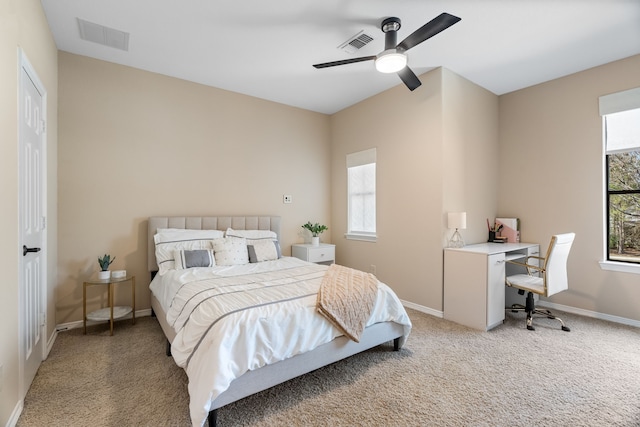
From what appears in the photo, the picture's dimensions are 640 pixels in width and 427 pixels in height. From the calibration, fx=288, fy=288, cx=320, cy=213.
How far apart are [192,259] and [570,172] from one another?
4547 mm

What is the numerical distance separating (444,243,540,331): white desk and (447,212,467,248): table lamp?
0.20m

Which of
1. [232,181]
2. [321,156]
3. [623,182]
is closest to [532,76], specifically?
[623,182]

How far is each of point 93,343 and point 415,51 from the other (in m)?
4.27

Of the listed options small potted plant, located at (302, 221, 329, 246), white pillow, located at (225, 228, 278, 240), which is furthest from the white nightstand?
white pillow, located at (225, 228, 278, 240)

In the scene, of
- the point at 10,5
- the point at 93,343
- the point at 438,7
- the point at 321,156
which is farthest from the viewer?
the point at 321,156

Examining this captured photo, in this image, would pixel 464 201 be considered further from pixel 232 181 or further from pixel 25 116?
pixel 25 116

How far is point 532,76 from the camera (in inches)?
141

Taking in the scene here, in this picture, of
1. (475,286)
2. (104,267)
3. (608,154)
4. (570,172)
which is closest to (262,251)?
(104,267)

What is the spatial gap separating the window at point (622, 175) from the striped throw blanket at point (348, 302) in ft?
10.1

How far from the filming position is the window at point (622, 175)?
124 inches

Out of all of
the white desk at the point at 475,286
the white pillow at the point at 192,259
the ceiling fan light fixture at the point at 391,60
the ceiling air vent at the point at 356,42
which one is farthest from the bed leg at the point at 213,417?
the ceiling air vent at the point at 356,42

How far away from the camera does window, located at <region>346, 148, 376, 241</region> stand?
171 inches

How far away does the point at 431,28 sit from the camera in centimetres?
213

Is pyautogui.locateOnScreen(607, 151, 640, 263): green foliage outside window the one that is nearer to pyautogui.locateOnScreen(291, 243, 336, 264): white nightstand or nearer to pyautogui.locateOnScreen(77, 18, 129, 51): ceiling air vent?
pyautogui.locateOnScreen(291, 243, 336, 264): white nightstand
